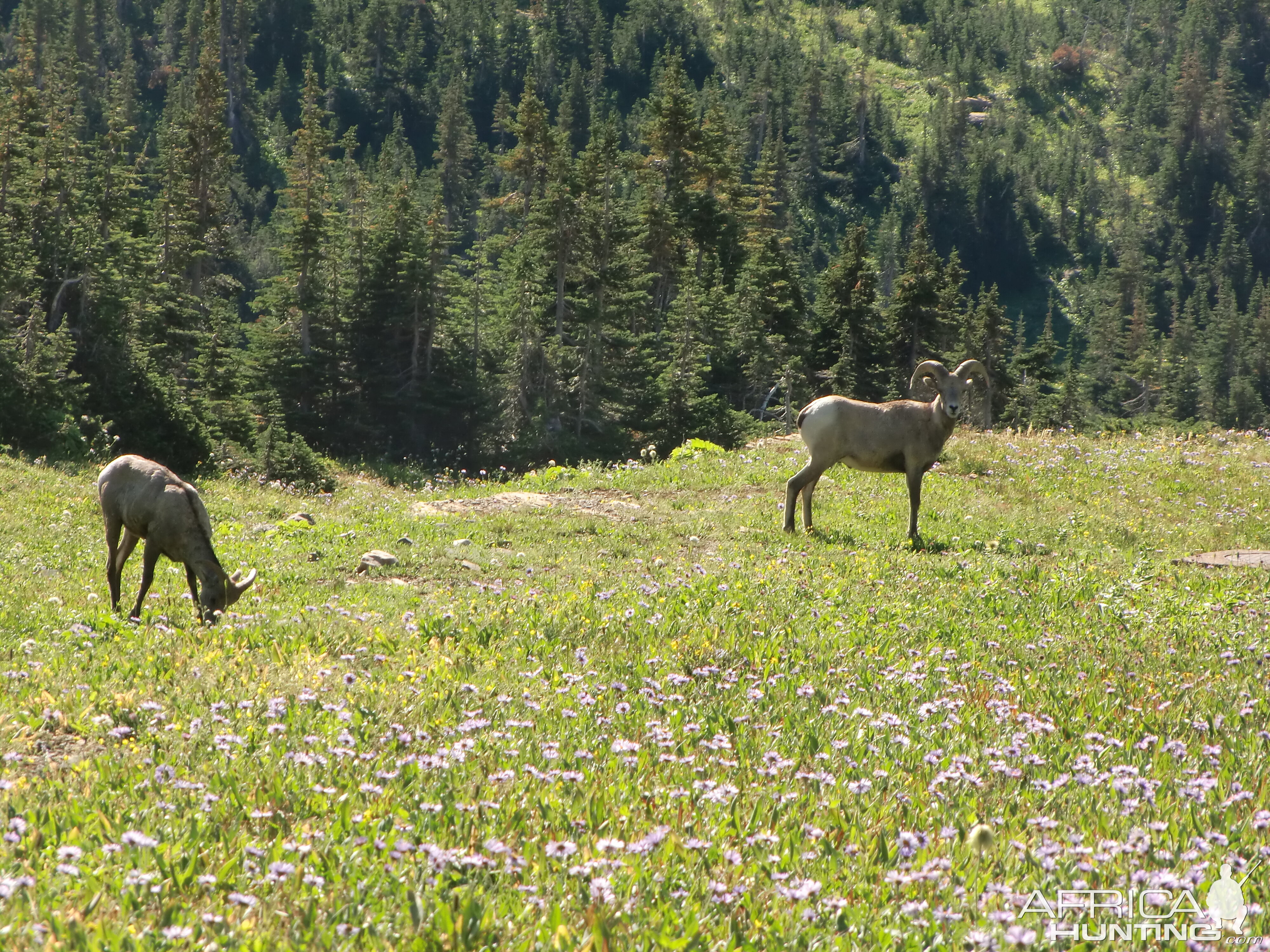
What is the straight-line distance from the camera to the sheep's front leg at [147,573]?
10297 millimetres

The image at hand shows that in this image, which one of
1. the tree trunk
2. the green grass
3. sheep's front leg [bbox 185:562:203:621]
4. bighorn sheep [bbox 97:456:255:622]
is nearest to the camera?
the green grass

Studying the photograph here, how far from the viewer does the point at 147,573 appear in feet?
35.0

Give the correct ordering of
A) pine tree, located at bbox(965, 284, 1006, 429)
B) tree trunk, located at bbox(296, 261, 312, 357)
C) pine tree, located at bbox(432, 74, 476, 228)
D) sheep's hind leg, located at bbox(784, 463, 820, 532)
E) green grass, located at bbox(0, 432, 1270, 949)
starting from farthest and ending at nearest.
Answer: pine tree, located at bbox(432, 74, 476, 228)
pine tree, located at bbox(965, 284, 1006, 429)
tree trunk, located at bbox(296, 261, 312, 357)
sheep's hind leg, located at bbox(784, 463, 820, 532)
green grass, located at bbox(0, 432, 1270, 949)

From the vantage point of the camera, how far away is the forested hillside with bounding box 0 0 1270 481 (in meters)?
45.8

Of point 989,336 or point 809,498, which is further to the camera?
point 989,336

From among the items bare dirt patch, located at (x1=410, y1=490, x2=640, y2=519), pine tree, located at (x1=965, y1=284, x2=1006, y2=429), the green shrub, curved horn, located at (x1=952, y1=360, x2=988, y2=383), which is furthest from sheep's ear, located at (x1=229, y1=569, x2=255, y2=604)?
pine tree, located at (x1=965, y1=284, x2=1006, y2=429)

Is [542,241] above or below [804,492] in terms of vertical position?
above

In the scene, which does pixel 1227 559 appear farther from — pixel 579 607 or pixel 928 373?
pixel 579 607

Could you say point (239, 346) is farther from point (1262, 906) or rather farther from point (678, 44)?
point (678, 44)

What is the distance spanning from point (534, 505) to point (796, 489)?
462 cm

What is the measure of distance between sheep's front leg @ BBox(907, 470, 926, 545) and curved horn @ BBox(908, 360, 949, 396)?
122 centimetres

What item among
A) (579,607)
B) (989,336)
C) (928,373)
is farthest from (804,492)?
(989,336)

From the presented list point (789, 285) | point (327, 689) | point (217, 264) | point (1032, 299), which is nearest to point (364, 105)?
point (217, 264)

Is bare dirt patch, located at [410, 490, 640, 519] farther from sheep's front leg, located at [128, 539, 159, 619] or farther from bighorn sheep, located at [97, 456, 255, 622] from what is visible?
sheep's front leg, located at [128, 539, 159, 619]
